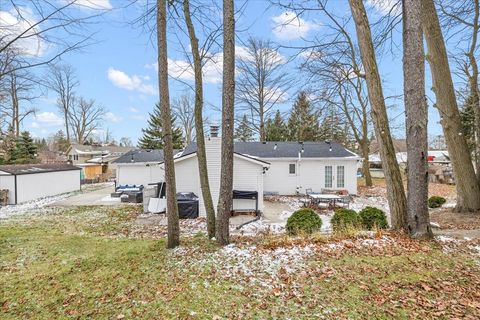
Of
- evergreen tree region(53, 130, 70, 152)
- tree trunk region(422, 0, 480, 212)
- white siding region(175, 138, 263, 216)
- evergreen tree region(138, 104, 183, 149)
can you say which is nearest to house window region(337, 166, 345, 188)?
white siding region(175, 138, 263, 216)

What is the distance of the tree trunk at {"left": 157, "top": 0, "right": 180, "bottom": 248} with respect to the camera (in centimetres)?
561

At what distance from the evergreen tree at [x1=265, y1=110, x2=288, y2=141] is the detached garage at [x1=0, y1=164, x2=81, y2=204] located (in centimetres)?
1984

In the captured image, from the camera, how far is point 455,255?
15.6ft

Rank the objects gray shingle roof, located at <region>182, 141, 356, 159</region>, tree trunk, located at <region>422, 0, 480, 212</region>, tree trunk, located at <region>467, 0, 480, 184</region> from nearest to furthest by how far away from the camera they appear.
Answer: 1. tree trunk, located at <region>422, 0, 480, 212</region>
2. tree trunk, located at <region>467, 0, 480, 184</region>
3. gray shingle roof, located at <region>182, 141, 356, 159</region>

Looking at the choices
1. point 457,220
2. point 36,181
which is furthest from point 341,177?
point 36,181

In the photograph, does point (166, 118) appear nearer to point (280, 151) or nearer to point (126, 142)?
point (280, 151)

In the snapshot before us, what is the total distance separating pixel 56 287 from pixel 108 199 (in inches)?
594

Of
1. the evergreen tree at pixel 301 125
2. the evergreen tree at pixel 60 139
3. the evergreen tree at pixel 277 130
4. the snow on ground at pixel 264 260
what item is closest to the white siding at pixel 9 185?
the snow on ground at pixel 264 260

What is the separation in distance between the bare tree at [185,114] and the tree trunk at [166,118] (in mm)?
32662

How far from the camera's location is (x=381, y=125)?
6.18 meters

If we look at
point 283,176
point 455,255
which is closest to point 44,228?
point 455,255

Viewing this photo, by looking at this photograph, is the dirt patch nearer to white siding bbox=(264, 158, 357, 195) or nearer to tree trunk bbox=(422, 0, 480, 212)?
tree trunk bbox=(422, 0, 480, 212)

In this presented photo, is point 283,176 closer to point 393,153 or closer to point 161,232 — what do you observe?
point 161,232

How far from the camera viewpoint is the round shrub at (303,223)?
725 centimetres
